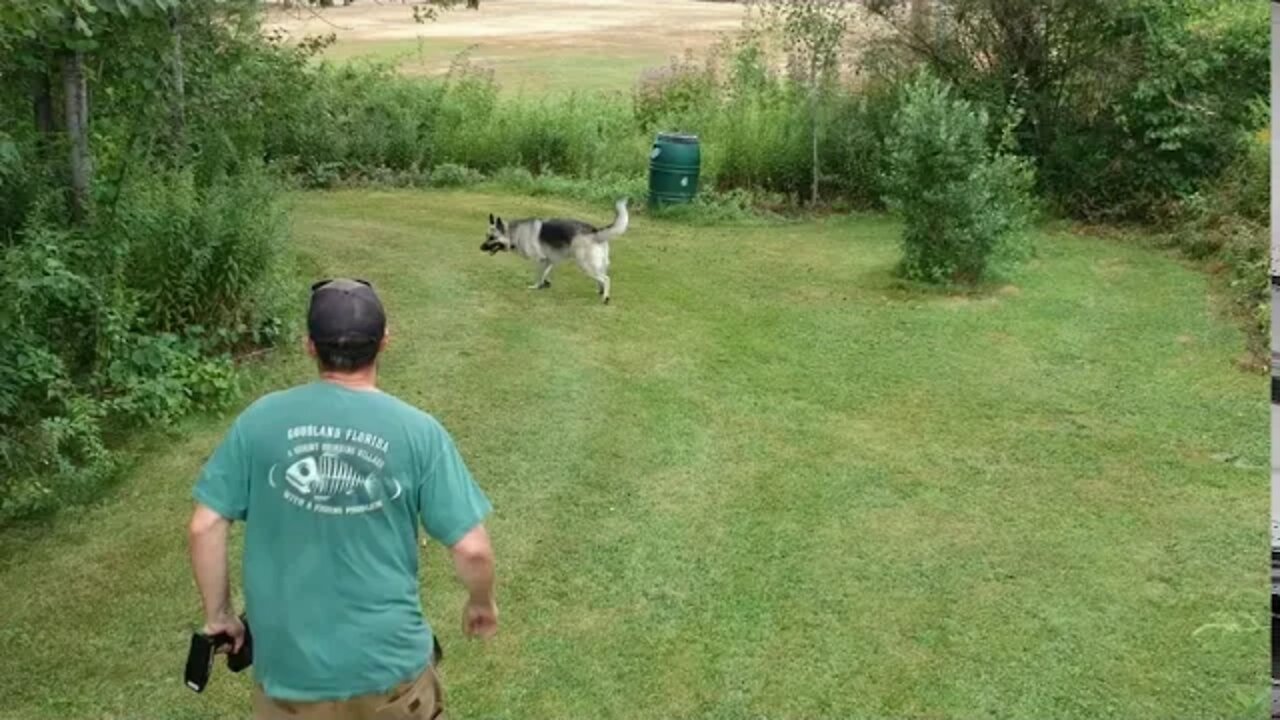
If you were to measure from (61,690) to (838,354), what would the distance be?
4.82m

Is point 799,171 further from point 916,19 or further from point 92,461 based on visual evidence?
point 92,461

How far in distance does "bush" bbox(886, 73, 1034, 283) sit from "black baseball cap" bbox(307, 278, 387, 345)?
275 inches

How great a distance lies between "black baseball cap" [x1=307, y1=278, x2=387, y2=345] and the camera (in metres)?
2.42

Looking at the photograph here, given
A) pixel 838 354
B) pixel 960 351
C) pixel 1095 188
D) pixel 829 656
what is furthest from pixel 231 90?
pixel 1095 188

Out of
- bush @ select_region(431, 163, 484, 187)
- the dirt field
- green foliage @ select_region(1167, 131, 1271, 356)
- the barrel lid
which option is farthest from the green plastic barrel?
green foliage @ select_region(1167, 131, 1271, 356)

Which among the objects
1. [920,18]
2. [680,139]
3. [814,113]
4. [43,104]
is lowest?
[680,139]

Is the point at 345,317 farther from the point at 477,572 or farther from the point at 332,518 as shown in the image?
the point at 477,572

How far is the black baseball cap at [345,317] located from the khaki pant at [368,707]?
0.68 metres

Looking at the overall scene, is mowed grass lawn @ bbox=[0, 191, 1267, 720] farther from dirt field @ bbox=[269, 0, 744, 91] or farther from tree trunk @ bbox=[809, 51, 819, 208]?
dirt field @ bbox=[269, 0, 744, 91]

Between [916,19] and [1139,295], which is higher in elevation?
[916,19]

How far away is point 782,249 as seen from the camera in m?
10.7

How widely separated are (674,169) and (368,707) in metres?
9.78

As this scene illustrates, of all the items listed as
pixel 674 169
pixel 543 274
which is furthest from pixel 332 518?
pixel 674 169

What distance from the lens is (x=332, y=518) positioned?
7.72 feet
